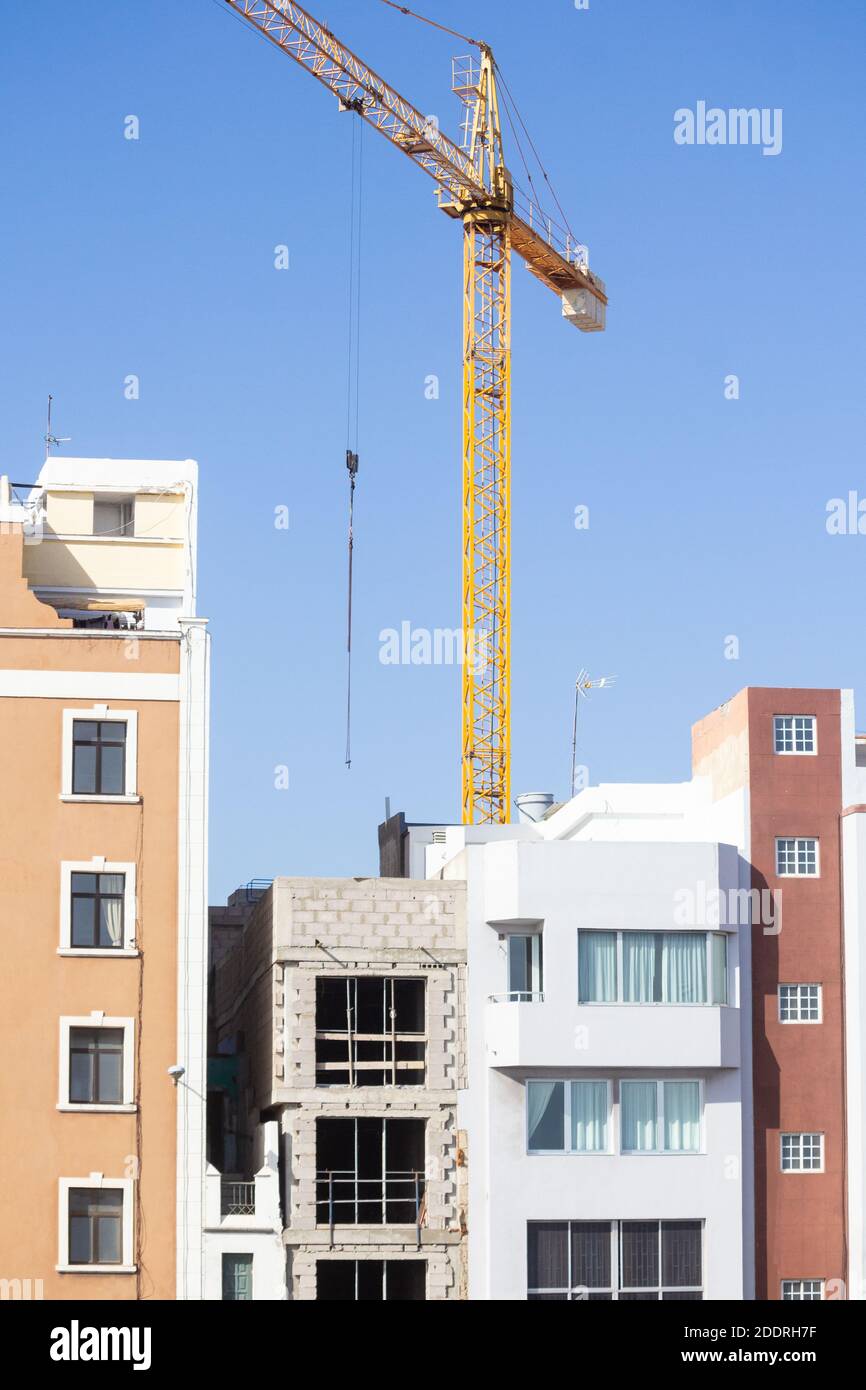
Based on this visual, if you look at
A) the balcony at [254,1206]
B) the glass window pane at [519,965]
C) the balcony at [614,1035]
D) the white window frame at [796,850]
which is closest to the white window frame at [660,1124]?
the balcony at [614,1035]

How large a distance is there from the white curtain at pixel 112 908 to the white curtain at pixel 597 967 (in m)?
9.96

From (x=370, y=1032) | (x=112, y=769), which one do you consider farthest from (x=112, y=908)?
(x=370, y=1032)

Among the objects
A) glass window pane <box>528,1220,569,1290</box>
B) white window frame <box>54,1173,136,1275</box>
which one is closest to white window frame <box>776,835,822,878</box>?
glass window pane <box>528,1220,569,1290</box>

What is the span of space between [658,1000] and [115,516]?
17785 millimetres

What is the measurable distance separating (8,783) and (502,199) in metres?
44.2

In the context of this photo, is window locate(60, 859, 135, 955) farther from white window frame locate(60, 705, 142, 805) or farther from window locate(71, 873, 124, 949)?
white window frame locate(60, 705, 142, 805)

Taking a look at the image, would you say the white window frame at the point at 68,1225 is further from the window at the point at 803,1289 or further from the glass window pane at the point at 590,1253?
the window at the point at 803,1289

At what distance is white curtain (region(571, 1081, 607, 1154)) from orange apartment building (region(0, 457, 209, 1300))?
26.3 ft

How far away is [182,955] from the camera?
55.0m

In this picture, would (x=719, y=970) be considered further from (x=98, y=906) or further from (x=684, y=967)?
(x=98, y=906)

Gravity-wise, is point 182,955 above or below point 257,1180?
above

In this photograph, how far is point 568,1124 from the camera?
180 ft
